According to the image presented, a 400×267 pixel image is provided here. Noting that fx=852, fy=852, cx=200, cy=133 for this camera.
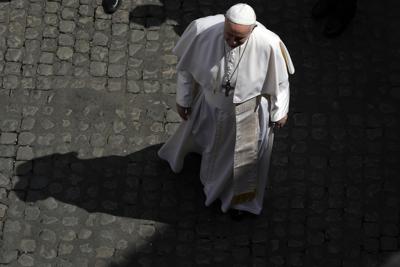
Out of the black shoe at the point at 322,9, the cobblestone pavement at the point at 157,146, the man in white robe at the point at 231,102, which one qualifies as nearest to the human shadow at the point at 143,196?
the cobblestone pavement at the point at 157,146

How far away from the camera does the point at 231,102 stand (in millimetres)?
6559

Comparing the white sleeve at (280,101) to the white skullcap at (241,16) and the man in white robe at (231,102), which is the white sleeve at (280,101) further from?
the white skullcap at (241,16)

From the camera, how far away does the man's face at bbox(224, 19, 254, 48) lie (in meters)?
5.84

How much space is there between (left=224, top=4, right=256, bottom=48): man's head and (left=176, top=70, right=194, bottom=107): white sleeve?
713mm

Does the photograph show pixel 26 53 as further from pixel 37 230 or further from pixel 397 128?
pixel 397 128

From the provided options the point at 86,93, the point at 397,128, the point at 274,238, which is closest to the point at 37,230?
the point at 86,93

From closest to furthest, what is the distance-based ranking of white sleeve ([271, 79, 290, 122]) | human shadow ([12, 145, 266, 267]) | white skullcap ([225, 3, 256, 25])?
white skullcap ([225, 3, 256, 25]) → white sleeve ([271, 79, 290, 122]) → human shadow ([12, 145, 266, 267])

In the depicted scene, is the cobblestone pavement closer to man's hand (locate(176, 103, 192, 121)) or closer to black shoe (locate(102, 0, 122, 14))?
black shoe (locate(102, 0, 122, 14))

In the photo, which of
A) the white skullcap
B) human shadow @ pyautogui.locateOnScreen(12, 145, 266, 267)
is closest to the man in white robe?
the white skullcap

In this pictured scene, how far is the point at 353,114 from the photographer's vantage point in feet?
26.9

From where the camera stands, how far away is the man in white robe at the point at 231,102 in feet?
20.1

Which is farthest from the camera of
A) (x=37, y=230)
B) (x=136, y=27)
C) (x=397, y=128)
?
(x=136, y=27)

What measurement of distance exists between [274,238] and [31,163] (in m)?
2.32

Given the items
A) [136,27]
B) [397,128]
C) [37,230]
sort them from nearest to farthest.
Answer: [37,230]
[397,128]
[136,27]
